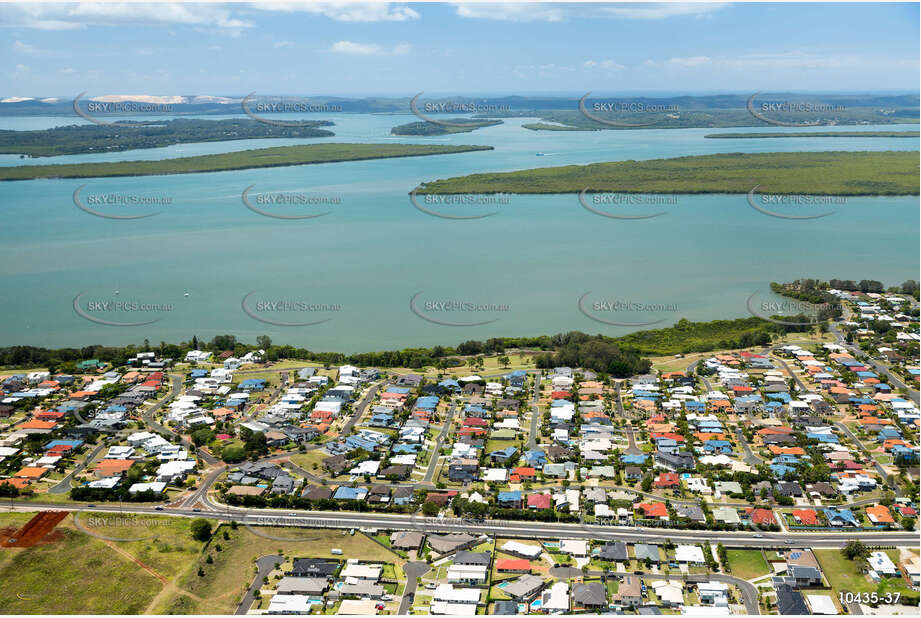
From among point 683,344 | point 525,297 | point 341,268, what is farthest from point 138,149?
point 683,344

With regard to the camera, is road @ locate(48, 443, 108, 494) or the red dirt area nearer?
the red dirt area

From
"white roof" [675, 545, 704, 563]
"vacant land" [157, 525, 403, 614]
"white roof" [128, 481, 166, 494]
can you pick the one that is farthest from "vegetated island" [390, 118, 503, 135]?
"white roof" [675, 545, 704, 563]

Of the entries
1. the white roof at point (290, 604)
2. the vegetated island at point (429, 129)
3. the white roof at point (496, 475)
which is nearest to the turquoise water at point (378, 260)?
the white roof at point (496, 475)

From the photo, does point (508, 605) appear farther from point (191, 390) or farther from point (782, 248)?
point (782, 248)

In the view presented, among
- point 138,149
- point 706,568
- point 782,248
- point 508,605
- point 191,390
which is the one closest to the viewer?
point 508,605

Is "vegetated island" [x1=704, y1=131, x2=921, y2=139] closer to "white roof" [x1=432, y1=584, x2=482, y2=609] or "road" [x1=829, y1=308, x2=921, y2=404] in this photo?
"road" [x1=829, y1=308, x2=921, y2=404]

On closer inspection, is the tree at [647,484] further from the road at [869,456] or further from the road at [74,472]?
the road at [74,472]

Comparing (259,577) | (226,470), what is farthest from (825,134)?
(259,577)
